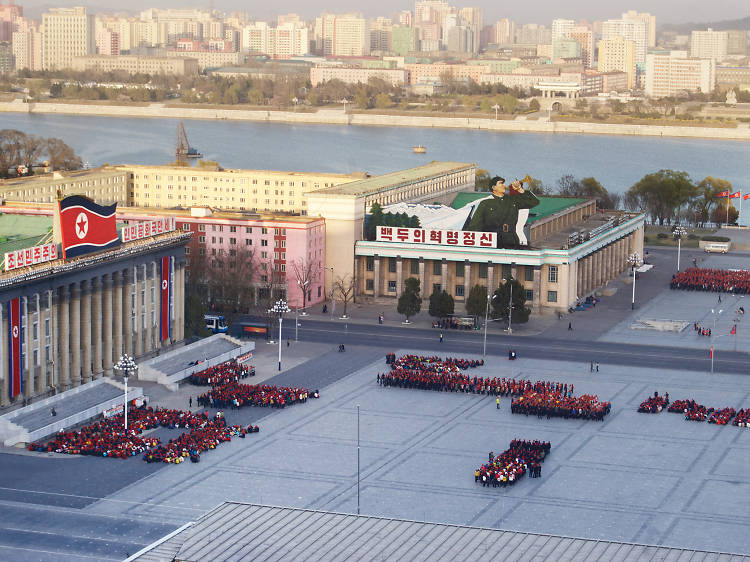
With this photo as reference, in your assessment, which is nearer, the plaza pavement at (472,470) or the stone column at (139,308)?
the plaza pavement at (472,470)

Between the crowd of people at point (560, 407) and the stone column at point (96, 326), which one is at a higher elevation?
the stone column at point (96, 326)

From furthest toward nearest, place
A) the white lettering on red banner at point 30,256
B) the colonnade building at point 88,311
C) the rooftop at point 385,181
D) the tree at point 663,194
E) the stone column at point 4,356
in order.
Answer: the tree at point 663,194 → the rooftop at point 385,181 → the colonnade building at point 88,311 → the white lettering on red banner at point 30,256 → the stone column at point 4,356

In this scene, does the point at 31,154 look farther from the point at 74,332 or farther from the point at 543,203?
the point at 74,332

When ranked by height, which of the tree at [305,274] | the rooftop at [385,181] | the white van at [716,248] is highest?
the rooftop at [385,181]

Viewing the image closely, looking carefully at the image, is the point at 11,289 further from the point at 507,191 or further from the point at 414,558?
the point at 507,191

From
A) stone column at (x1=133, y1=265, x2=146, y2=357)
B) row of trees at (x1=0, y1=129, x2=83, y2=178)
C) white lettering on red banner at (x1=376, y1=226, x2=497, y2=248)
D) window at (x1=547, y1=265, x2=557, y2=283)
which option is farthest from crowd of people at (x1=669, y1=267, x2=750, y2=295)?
row of trees at (x1=0, y1=129, x2=83, y2=178)

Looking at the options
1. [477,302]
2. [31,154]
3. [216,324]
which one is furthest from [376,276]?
[31,154]

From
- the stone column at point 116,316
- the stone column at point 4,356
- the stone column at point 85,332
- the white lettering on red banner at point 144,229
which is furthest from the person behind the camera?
the white lettering on red banner at point 144,229

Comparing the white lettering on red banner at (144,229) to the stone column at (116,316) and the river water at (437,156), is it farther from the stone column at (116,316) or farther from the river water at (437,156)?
the river water at (437,156)

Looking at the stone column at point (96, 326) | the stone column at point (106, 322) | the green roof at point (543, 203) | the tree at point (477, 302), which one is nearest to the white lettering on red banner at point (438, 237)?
the tree at point (477, 302)
